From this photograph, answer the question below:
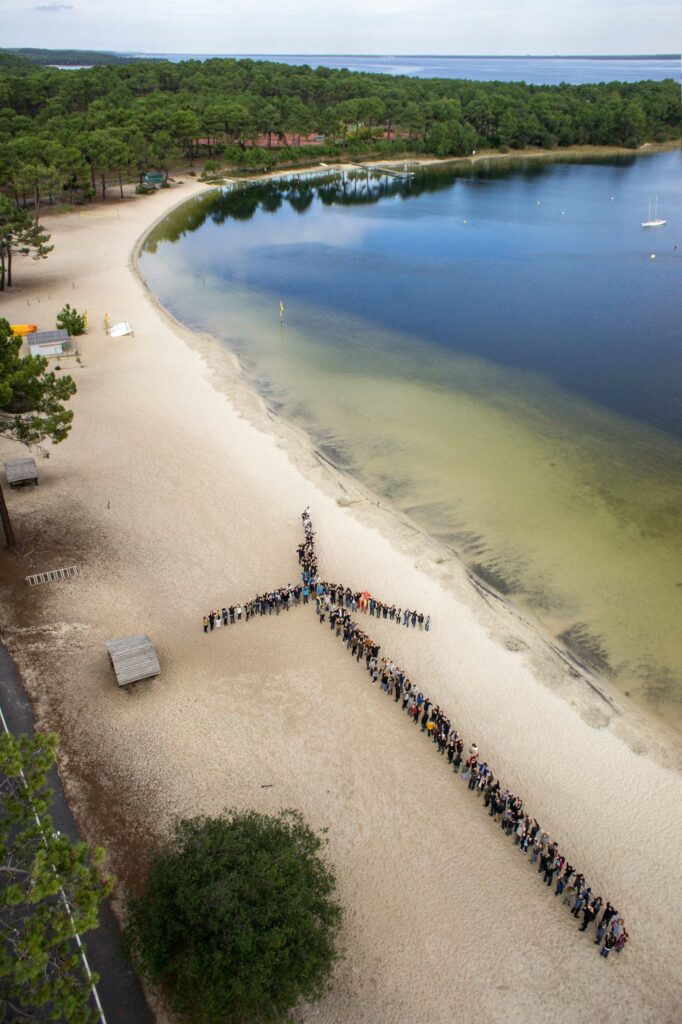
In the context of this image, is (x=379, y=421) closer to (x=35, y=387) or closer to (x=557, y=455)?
(x=557, y=455)

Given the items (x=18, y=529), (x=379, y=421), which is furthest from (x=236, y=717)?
(x=379, y=421)

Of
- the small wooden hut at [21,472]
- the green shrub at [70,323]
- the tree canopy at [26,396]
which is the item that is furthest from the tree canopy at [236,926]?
the green shrub at [70,323]

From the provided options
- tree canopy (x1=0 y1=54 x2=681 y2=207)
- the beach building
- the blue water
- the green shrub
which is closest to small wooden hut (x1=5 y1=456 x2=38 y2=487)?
the beach building

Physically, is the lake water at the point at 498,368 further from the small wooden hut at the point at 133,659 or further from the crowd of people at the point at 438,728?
the small wooden hut at the point at 133,659

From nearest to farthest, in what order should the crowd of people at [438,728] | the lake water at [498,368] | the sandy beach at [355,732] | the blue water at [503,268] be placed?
1. the sandy beach at [355,732]
2. the crowd of people at [438,728]
3. the lake water at [498,368]
4. the blue water at [503,268]

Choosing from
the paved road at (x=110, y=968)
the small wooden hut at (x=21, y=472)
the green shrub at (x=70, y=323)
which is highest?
the green shrub at (x=70, y=323)

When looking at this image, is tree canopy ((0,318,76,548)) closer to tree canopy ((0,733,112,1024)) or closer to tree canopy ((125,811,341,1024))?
tree canopy ((0,733,112,1024))

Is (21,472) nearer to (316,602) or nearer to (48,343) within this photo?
(316,602)
